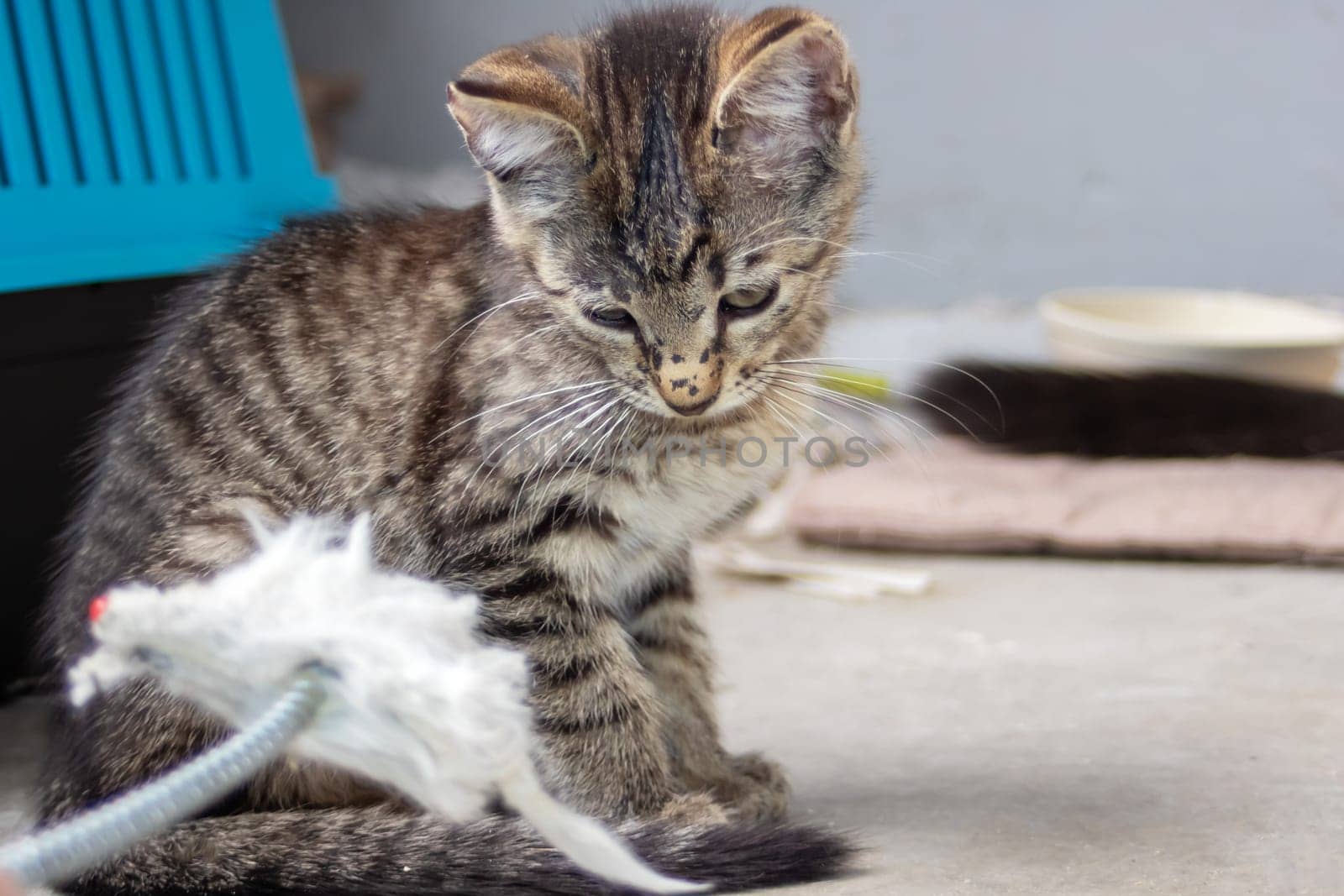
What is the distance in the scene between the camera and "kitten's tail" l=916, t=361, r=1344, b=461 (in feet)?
9.44

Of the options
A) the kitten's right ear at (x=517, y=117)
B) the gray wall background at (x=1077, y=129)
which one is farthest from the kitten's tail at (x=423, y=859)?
the gray wall background at (x=1077, y=129)

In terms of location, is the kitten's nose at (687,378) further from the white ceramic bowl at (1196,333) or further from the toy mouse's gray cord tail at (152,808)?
the white ceramic bowl at (1196,333)

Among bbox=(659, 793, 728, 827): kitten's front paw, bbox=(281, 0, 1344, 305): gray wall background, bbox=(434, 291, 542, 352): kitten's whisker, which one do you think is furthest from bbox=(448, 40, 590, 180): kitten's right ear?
bbox=(281, 0, 1344, 305): gray wall background

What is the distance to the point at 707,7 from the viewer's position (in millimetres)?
1674

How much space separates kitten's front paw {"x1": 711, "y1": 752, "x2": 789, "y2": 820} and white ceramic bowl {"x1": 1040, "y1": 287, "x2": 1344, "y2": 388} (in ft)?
5.77

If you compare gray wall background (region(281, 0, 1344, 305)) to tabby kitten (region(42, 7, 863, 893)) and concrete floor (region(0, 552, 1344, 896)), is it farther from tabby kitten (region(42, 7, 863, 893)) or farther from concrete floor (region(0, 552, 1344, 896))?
tabby kitten (region(42, 7, 863, 893))

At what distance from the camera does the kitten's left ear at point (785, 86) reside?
1.34 metres

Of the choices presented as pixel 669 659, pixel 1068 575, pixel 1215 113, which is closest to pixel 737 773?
pixel 669 659

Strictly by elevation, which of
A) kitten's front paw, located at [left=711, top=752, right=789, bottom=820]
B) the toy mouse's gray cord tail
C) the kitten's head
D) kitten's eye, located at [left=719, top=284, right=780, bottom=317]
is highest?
the kitten's head

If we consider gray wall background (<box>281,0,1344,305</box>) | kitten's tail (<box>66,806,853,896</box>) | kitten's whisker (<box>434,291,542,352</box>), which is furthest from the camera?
gray wall background (<box>281,0,1344,305</box>)

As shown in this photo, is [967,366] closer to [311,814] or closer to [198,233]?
[198,233]

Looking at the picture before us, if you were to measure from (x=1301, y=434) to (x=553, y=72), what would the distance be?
6.79 ft

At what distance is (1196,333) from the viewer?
128 inches

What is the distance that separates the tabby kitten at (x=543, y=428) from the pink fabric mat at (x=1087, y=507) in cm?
123
